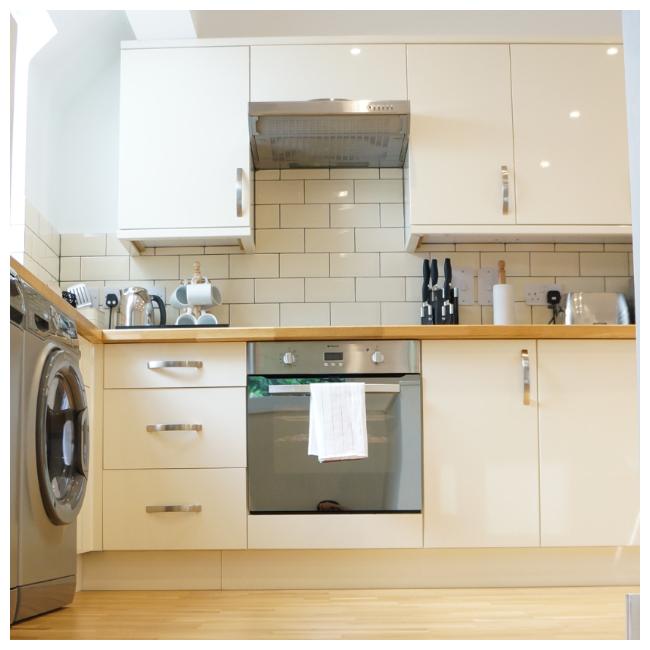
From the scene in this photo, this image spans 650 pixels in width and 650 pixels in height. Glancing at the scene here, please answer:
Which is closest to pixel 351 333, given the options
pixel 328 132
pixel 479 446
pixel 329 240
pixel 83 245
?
pixel 479 446

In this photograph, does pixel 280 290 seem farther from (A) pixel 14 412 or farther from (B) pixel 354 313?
(A) pixel 14 412

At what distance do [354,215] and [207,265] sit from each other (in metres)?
0.67

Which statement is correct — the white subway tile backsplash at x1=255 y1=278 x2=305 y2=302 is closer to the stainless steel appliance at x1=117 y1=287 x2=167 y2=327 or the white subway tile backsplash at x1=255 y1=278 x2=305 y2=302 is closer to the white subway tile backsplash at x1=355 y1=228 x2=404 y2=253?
the white subway tile backsplash at x1=355 y1=228 x2=404 y2=253

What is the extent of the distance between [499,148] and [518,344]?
2.91 ft

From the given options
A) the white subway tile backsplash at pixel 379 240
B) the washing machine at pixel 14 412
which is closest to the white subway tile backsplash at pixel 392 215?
the white subway tile backsplash at pixel 379 240

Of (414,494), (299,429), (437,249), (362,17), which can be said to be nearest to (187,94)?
(362,17)

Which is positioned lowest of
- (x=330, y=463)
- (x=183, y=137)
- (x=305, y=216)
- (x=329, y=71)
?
(x=330, y=463)

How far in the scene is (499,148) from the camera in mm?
3795

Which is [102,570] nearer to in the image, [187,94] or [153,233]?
[153,233]

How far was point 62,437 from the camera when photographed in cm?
265

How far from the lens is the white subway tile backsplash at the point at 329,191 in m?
4.07

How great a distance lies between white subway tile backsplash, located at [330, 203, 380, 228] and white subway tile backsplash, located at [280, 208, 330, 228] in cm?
3

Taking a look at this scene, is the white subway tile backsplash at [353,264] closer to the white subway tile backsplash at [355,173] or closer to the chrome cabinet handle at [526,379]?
the white subway tile backsplash at [355,173]

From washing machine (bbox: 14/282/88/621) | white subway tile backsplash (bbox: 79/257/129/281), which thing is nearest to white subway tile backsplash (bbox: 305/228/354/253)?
white subway tile backsplash (bbox: 79/257/129/281)
